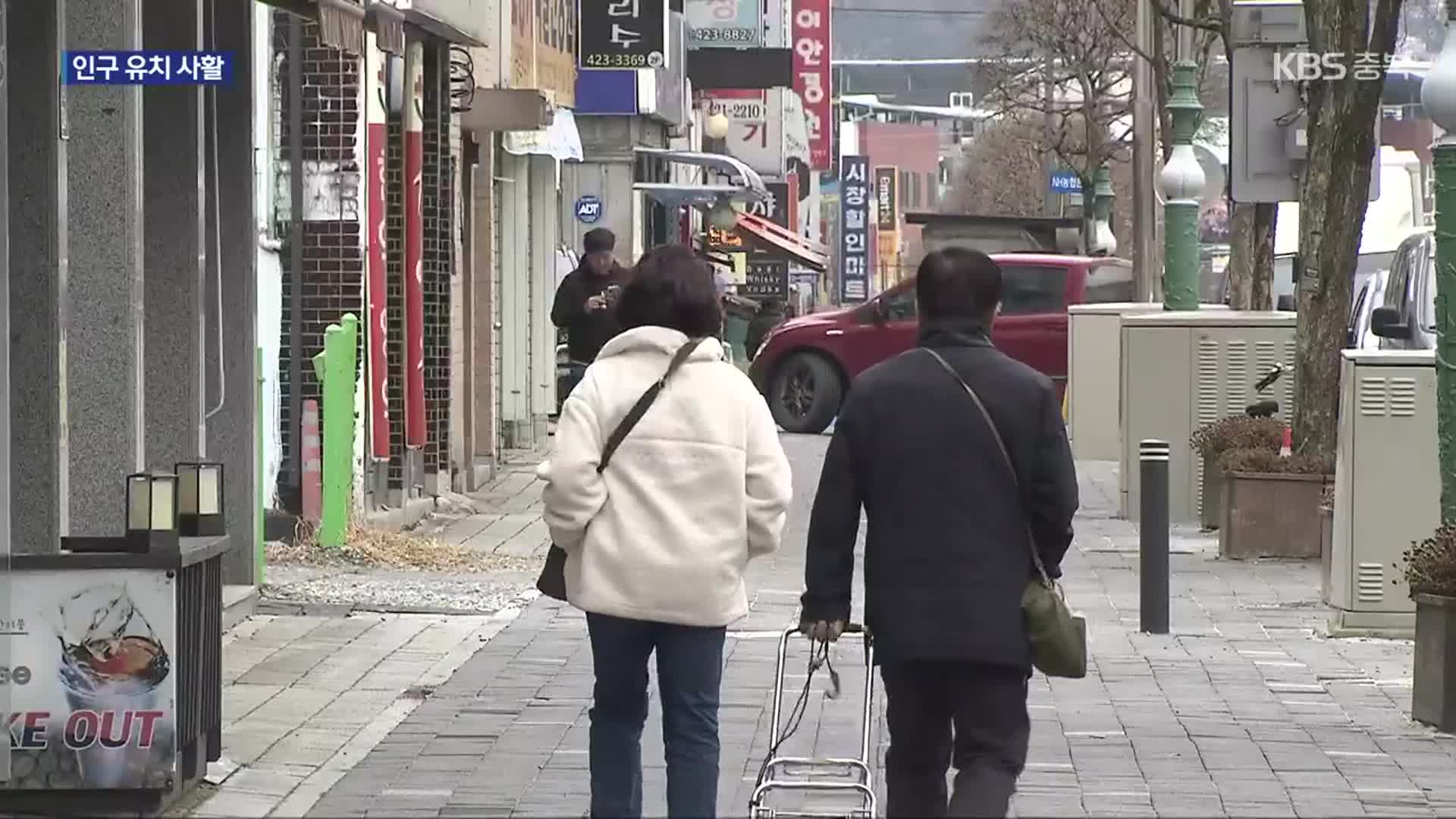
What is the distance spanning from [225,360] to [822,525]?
22.9ft

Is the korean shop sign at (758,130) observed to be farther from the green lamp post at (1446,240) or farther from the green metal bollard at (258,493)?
the green lamp post at (1446,240)

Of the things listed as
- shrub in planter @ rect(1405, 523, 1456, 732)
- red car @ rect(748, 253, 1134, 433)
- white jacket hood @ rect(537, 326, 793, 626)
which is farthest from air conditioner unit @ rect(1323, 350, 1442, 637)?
red car @ rect(748, 253, 1134, 433)

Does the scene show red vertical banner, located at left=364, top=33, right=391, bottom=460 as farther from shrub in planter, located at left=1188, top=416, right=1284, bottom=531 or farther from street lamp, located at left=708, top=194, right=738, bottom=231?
street lamp, located at left=708, top=194, right=738, bottom=231

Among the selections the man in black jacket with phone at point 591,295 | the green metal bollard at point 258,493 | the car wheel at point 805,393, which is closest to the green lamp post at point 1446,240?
the green metal bollard at point 258,493

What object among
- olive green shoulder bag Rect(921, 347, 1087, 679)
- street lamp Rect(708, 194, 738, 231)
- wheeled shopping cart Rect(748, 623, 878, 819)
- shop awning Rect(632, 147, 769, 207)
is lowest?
wheeled shopping cart Rect(748, 623, 878, 819)

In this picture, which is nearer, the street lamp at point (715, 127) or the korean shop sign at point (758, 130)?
the street lamp at point (715, 127)

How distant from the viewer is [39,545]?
31.6ft

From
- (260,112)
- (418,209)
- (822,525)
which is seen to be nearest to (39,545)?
(822,525)

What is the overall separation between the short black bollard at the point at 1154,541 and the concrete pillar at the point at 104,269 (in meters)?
4.53

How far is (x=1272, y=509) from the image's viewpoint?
52.7 ft

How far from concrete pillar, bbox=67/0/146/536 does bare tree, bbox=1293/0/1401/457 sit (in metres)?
7.62

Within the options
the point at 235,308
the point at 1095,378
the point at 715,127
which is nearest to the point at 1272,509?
the point at 235,308

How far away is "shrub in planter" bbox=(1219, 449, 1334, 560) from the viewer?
1602 cm

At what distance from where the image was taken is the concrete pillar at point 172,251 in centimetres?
1207
